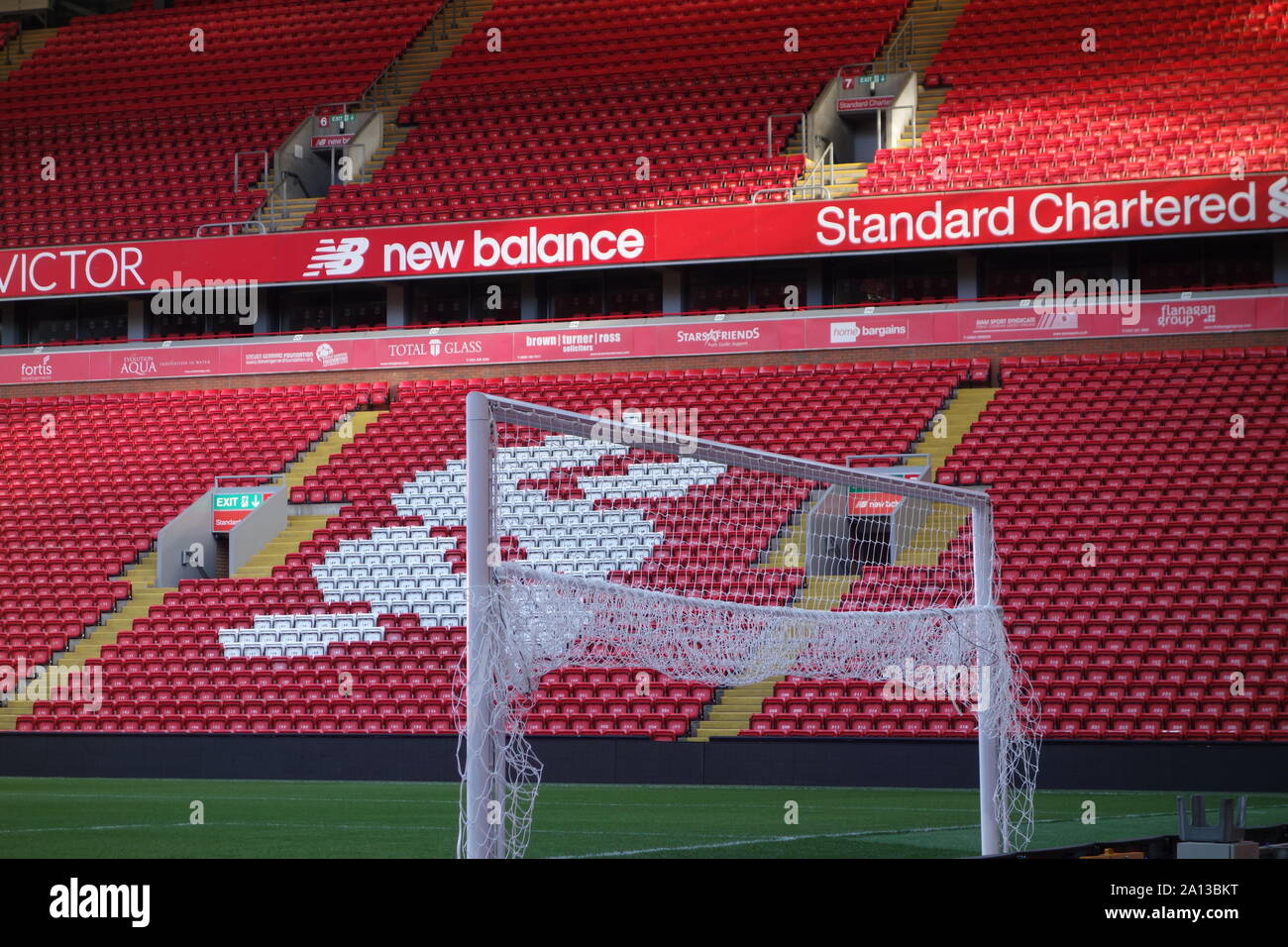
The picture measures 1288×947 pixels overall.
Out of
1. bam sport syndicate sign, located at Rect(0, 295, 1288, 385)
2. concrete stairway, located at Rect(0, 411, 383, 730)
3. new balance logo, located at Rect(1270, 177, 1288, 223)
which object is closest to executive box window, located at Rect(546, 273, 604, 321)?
bam sport syndicate sign, located at Rect(0, 295, 1288, 385)

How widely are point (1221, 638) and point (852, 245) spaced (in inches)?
361

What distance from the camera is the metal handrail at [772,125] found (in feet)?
84.5

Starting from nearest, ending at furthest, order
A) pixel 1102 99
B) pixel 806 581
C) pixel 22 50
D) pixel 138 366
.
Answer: pixel 806 581 < pixel 1102 99 < pixel 138 366 < pixel 22 50

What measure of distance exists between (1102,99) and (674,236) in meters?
7.18

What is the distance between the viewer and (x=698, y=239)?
24.0 metres

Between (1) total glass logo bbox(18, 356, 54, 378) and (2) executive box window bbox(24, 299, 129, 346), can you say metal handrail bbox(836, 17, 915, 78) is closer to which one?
(2) executive box window bbox(24, 299, 129, 346)

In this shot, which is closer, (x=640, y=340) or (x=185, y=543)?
(x=185, y=543)

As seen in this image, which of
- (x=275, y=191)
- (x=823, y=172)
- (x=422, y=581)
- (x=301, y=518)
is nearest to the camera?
(x=422, y=581)

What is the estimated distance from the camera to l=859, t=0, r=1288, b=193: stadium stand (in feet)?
76.4

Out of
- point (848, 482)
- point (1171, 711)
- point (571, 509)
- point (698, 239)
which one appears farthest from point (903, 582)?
point (698, 239)

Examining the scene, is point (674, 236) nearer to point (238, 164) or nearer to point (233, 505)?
point (233, 505)

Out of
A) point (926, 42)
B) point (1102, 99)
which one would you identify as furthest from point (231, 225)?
point (1102, 99)

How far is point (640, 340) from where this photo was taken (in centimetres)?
2494
